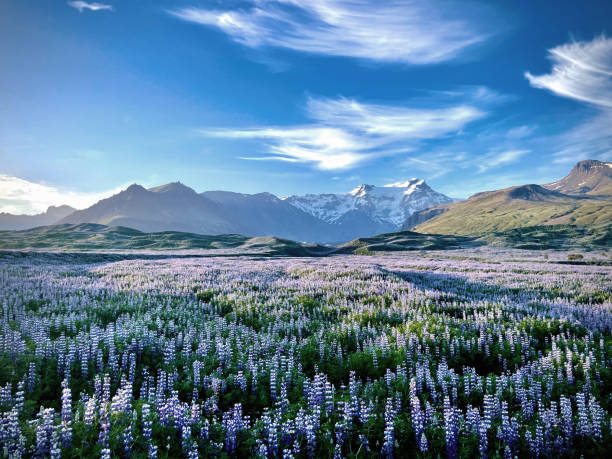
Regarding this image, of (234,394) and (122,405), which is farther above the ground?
(122,405)

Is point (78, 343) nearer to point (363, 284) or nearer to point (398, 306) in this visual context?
point (398, 306)

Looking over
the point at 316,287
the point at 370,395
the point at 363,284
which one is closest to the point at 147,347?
the point at 370,395

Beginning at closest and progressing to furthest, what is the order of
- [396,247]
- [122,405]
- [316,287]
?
[122,405] < [316,287] < [396,247]

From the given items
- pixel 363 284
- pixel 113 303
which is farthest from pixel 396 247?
pixel 113 303

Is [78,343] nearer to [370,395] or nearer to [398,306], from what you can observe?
[370,395]

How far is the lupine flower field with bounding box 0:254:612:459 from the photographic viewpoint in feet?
12.6

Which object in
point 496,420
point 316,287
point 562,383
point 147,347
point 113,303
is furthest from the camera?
point 316,287

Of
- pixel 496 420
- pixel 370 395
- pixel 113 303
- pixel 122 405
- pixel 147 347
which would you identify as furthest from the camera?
pixel 113 303

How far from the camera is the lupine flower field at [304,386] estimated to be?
3.85m

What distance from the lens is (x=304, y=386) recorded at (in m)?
5.13

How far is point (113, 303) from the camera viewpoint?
1116cm

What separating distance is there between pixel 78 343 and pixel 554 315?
13.3m

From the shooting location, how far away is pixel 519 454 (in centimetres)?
400

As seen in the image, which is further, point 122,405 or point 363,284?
point 363,284
